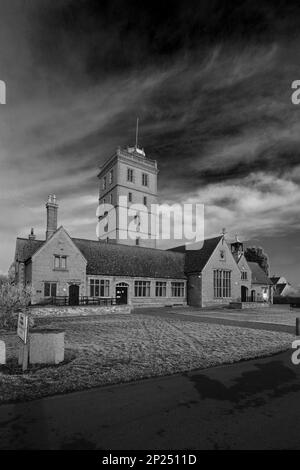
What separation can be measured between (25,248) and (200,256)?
23.3m

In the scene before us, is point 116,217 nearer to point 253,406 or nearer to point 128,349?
point 128,349

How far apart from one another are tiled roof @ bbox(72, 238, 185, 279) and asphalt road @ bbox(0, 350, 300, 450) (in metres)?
27.5

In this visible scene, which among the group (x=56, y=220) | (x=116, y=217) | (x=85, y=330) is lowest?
(x=85, y=330)

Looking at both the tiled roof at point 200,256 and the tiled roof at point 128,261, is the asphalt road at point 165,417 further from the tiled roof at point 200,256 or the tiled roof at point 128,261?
the tiled roof at point 200,256

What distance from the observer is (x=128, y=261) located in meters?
38.5

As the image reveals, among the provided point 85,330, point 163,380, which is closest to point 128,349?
point 163,380

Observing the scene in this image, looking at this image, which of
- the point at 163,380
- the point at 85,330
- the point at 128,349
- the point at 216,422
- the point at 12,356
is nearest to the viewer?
the point at 216,422

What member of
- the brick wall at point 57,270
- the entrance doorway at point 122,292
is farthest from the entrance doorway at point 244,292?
the brick wall at point 57,270

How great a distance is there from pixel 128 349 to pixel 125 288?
25295mm

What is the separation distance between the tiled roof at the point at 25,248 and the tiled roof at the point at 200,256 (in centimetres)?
2041

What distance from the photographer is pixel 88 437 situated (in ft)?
15.5

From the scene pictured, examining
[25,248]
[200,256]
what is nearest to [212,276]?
[200,256]

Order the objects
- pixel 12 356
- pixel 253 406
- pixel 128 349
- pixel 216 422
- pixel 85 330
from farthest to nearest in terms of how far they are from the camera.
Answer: pixel 85 330, pixel 128 349, pixel 12 356, pixel 253 406, pixel 216 422

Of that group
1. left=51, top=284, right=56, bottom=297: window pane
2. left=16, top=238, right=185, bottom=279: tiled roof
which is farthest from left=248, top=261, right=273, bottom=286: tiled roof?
left=51, top=284, right=56, bottom=297: window pane
